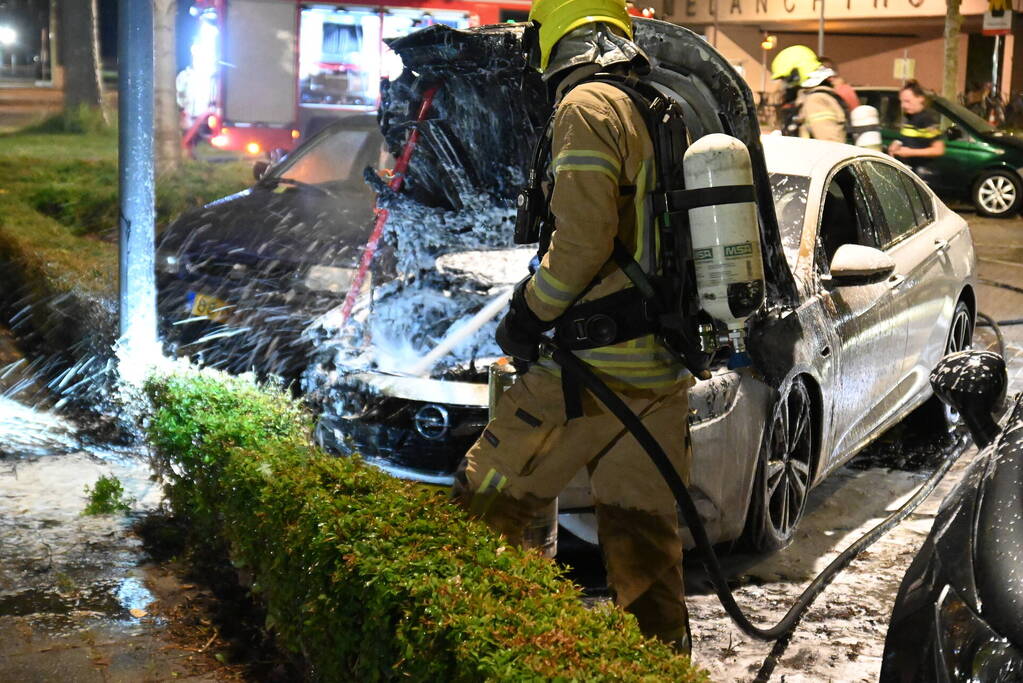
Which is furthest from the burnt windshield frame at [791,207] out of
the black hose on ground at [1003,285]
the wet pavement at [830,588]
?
the black hose on ground at [1003,285]

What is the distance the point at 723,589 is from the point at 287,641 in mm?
1295

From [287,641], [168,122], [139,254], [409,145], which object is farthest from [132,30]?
[168,122]

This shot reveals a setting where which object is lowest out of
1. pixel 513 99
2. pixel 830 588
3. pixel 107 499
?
pixel 830 588

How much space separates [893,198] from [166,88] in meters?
9.59

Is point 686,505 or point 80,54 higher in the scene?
point 80,54

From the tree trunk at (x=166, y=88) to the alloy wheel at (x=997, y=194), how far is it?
997 centimetres

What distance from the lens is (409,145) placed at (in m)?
5.68

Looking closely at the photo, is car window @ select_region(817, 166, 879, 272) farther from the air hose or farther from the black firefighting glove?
the black firefighting glove

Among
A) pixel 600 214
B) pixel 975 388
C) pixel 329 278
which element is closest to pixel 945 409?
pixel 329 278

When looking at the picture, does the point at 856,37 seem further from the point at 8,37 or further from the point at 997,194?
the point at 8,37

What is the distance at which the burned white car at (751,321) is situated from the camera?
4.73 meters

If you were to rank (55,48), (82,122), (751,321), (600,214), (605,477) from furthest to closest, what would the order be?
(55,48) < (82,122) < (751,321) < (605,477) < (600,214)

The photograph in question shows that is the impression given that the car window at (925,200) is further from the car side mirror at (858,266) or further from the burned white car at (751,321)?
the car side mirror at (858,266)

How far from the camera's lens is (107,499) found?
5.38m
